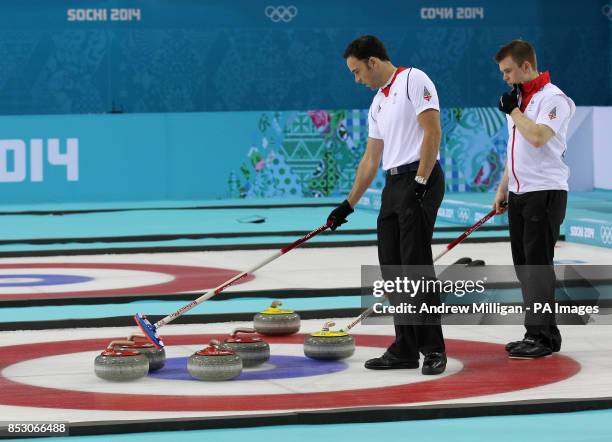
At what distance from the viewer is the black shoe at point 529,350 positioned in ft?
26.7

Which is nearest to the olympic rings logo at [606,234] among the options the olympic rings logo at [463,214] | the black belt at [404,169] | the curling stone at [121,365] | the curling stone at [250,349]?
the olympic rings logo at [463,214]

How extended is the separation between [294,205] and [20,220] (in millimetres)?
4685

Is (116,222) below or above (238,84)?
below

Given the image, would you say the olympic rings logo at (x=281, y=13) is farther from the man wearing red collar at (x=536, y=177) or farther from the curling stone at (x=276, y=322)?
the man wearing red collar at (x=536, y=177)

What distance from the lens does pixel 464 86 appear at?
93.0ft

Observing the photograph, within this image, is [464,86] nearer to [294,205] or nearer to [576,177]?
[576,177]

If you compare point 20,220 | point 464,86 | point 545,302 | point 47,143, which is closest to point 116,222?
point 20,220

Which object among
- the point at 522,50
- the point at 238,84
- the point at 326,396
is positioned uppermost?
the point at 238,84

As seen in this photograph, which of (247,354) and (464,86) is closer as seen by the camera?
(247,354)

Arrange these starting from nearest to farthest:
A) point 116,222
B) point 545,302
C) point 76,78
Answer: point 545,302, point 116,222, point 76,78

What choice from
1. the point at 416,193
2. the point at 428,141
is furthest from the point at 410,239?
the point at 428,141

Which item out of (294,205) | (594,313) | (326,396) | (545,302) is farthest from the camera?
(294,205)

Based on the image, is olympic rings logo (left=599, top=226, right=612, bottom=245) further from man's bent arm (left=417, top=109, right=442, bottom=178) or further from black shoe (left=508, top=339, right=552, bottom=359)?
man's bent arm (left=417, top=109, right=442, bottom=178)

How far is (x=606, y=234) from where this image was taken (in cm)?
1535
